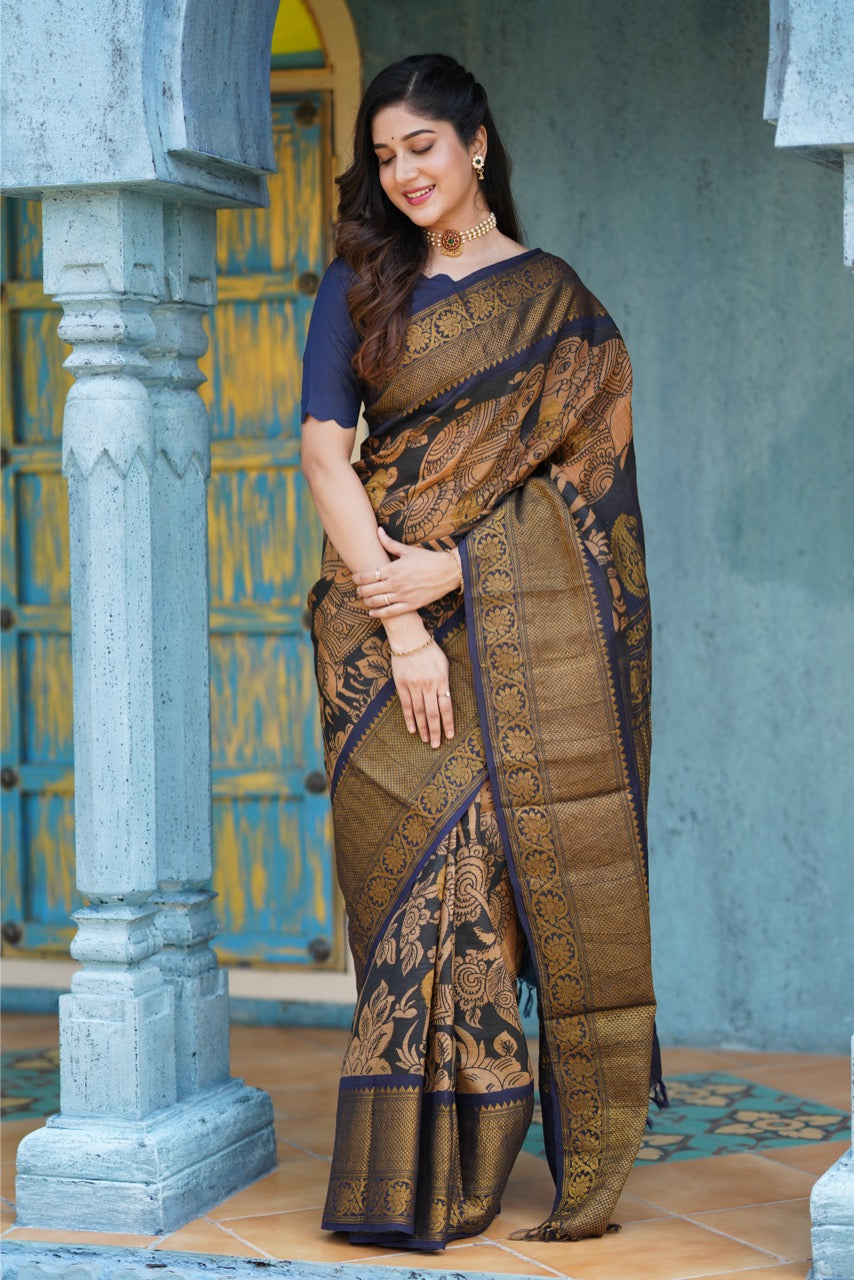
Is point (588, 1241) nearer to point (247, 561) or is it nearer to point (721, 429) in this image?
point (721, 429)

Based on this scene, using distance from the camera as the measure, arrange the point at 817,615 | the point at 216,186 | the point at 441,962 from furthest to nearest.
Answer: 1. the point at 817,615
2. the point at 216,186
3. the point at 441,962

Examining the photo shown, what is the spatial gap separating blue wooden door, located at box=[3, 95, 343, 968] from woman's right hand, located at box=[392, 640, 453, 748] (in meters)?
1.69

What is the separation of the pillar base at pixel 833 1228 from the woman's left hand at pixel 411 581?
1.29 meters

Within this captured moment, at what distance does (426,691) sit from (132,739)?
2.00 ft

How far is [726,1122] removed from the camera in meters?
Answer: 4.69

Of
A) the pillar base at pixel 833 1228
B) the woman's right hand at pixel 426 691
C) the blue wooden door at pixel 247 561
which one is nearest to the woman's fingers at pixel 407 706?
the woman's right hand at pixel 426 691

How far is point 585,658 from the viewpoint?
3922 millimetres

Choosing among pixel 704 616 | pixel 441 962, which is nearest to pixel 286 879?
pixel 704 616

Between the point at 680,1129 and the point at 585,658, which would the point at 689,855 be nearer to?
the point at 680,1129

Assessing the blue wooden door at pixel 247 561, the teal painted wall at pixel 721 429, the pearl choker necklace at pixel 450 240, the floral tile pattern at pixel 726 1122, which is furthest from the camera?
the blue wooden door at pixel 247 561

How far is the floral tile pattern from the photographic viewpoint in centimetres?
449

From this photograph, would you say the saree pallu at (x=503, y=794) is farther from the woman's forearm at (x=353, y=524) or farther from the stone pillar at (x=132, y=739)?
the stone pillar at (x=132, y=739)

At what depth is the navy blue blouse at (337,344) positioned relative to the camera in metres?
3.97

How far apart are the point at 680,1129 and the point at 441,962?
1.10m
